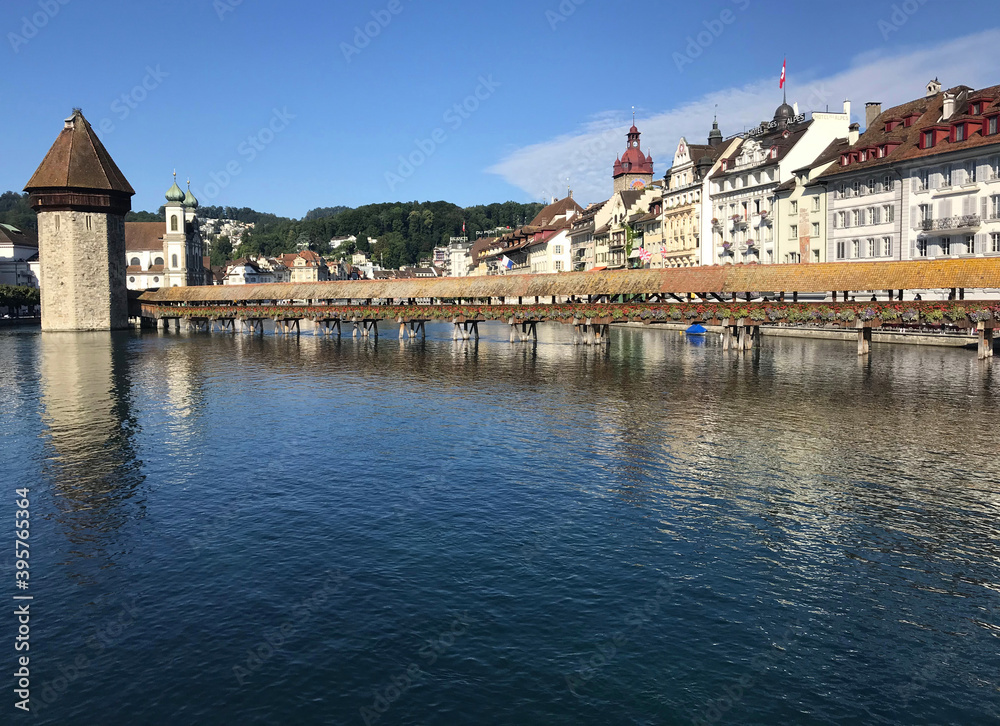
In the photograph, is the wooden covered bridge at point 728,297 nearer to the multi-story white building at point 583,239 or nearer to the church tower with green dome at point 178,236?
the church tower with green dome at point 178,236

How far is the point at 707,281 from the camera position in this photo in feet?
178

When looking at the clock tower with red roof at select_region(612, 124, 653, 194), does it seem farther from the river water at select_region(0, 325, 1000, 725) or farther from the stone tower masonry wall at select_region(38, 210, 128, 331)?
the river water at select_region(0, 325, 1000, 725)

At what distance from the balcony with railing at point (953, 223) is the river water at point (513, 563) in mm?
26075

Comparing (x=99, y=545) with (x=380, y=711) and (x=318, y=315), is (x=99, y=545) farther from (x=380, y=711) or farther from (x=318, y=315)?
(x=318, y=315)

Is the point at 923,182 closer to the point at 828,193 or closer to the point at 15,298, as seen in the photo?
the point at 828,193

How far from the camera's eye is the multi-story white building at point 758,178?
73.2m

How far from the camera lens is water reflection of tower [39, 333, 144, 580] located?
59.6ft

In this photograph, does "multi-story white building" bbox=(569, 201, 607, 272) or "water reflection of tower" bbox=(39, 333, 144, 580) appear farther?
"multi-story white building" bbox=(569, 201, 607, 272)

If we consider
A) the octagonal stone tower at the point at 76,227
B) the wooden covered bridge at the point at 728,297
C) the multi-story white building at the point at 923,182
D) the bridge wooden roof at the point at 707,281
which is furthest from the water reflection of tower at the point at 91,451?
the multi-story white building at the point at 923,182

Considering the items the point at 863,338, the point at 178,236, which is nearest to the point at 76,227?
the point at 178,236

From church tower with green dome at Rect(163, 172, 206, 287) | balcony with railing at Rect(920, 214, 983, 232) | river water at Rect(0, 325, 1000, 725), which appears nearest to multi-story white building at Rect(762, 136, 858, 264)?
balcony with railing at Rect(920, 214, 983, 232)

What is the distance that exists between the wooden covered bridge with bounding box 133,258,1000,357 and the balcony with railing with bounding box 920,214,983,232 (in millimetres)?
4326

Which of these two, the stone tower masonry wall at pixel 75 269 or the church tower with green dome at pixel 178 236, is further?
the church tower with green dome at pixel 178 236

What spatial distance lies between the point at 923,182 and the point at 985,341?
57.9 ft
